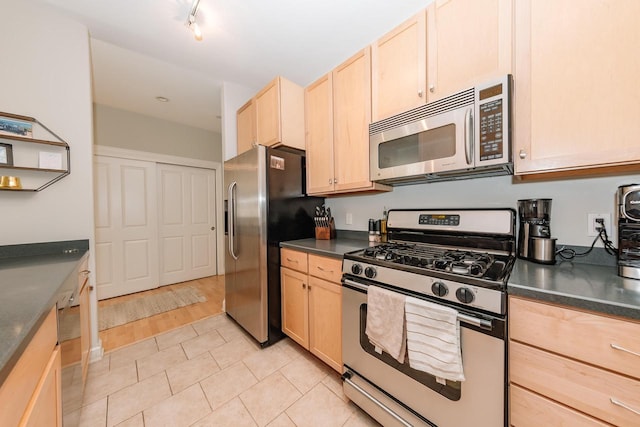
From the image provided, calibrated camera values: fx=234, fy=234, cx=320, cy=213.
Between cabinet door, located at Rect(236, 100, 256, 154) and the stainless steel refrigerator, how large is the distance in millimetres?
390

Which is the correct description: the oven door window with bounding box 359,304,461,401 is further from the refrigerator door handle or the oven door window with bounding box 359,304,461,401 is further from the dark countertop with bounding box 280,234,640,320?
the refrigerator door handle

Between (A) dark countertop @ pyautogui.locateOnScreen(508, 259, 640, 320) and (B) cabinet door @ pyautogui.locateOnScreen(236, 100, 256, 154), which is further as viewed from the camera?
(B) cabinet door @ pyautogui.locateOnScreen(236, 100, 256, 154)

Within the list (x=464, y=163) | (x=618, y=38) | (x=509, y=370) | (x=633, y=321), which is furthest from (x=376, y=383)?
(x=618, y=38)

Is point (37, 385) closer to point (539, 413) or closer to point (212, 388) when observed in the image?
point (212, 388)

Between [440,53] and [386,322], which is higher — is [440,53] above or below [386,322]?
above

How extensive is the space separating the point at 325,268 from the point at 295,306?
1.79ft

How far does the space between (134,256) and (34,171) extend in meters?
2.15

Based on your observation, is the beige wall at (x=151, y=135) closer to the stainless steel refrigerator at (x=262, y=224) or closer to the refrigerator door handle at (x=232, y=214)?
the stainless steel refrigerator at (x=262, y=224)

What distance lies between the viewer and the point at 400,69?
61.5 inches

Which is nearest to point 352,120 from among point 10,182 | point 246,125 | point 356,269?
point 356,269

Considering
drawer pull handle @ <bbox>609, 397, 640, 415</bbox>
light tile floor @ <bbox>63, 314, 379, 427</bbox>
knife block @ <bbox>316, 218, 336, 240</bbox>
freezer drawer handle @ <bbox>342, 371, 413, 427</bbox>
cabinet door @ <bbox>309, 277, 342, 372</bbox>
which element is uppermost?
knife block @ <bbox>316, 218, 336, 240</bbox>

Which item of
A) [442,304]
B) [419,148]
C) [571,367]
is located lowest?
[571,367]

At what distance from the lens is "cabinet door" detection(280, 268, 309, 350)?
73.8 inches

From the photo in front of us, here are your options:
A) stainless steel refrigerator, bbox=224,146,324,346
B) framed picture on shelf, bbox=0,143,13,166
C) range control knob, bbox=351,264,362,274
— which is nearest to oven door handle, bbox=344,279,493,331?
range control knob, bbox=351,264,362,274
